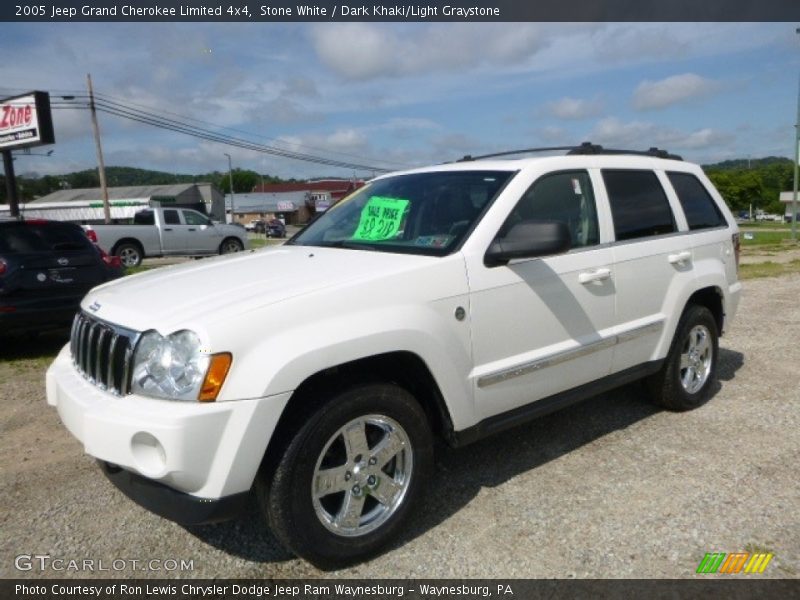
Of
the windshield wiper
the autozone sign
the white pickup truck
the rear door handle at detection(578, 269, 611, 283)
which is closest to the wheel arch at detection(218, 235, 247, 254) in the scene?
the white pickup truck

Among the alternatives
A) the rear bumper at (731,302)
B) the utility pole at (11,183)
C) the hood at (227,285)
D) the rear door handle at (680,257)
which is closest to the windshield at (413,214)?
the hood at (227,285)

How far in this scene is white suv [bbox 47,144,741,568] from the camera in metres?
2.46

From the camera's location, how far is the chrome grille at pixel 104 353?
103 inches

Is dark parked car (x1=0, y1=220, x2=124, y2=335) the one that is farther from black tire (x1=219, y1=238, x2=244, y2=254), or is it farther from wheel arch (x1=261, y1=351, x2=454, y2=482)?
black tire (x1=219, y1=238, x2=244, y2=254)

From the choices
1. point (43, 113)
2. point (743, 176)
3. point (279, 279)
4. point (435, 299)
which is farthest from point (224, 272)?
point (743, 176)

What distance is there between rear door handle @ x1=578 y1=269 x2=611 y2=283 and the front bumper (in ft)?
6.40

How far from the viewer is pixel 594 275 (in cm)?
370

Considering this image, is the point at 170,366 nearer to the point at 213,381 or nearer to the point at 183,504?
the point at 213,381

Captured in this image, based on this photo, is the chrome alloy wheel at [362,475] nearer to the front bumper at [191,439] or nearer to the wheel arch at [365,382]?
the wheel arch at [365,382]

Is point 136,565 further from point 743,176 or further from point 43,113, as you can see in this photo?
point 743,176

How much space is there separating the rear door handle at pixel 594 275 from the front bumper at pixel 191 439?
76.8 inches

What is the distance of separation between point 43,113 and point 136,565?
73.6ft

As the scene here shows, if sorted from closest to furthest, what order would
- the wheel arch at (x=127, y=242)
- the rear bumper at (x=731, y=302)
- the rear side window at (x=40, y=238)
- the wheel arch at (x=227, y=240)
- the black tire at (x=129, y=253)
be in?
the rear bumper at (x=731, y=302), the rear side window at (x=40, y=238), the wheel arch at (x=127, y=242), the black tire at (x=129, y=253), the wheel arch at (x=227, y=240)

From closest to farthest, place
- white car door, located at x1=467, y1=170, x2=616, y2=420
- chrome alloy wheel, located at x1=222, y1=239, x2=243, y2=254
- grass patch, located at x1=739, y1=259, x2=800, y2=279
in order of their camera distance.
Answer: white car door, located at x1=467, y1=170, x2=616, y2=420 < grass patch, located at x1=739, y1=259, x2=800, y2=279 < chrome alloy wheel, located at x1=222, y1=239, x2=243, y2=254
